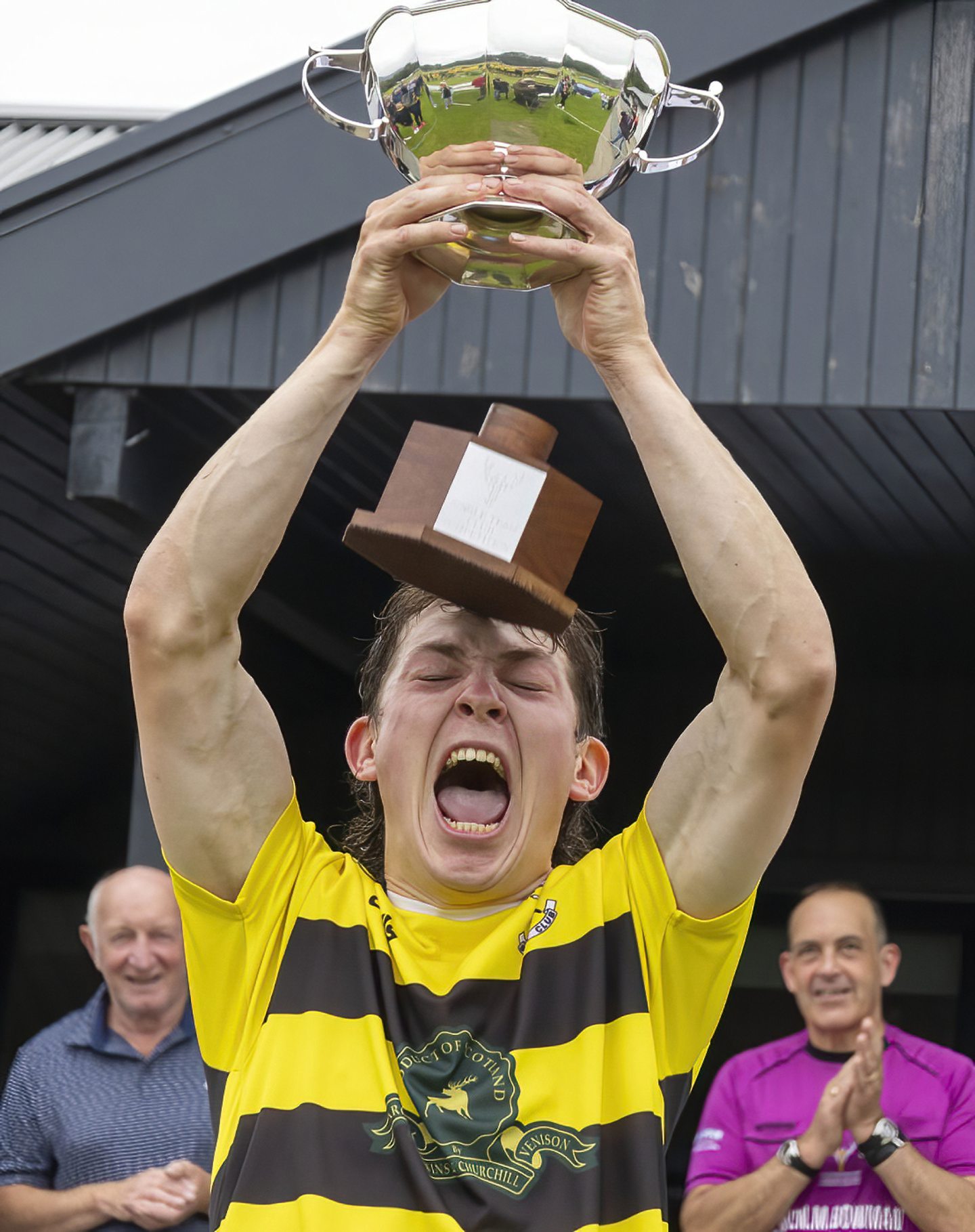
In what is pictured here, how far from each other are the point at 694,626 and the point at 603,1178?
Result: 16.5 ft

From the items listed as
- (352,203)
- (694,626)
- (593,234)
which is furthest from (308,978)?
(694,626)

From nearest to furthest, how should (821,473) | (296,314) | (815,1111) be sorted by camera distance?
(815,1111), (296,314), (821,473)

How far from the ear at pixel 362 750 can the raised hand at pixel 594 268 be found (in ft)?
2.01

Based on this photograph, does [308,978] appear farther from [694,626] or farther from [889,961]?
[694,626]

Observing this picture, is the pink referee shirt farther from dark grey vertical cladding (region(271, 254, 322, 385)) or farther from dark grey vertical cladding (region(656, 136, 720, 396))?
dark grey vertical cladding (region(271, 254, 322, 385))

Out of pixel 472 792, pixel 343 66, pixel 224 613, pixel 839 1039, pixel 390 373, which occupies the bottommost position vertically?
pixel 839 1039

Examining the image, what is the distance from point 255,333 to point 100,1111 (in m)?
2.14

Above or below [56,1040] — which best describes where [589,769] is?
above

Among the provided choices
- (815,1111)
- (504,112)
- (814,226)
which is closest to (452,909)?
(504,112)

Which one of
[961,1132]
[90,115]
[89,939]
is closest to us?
[961,1132]

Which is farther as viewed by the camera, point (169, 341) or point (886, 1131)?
point (169, 341)

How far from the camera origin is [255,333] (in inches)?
182

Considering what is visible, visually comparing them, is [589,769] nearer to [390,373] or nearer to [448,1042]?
[448,1042]

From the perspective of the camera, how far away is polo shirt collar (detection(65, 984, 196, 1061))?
3922mm
